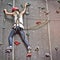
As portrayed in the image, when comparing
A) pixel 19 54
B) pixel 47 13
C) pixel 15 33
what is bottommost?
pixel 19 54

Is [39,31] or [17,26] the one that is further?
[39,31]

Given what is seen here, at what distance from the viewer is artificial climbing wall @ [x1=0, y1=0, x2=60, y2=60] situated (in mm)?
5379

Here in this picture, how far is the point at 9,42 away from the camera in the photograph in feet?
17.7

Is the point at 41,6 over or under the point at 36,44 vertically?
over

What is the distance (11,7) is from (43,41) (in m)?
0.91

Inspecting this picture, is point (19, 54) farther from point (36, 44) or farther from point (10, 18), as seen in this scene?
point (10, 18)

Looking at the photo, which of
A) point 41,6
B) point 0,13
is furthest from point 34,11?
point 0,13

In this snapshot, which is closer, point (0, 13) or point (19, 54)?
point (19, 54)

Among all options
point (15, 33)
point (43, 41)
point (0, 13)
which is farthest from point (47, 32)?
point (0, 13)

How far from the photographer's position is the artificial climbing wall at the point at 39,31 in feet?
17.6

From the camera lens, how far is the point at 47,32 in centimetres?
562

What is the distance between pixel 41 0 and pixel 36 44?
1000mm

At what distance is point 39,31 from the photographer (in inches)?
222

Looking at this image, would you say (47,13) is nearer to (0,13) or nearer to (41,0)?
(41,0)
